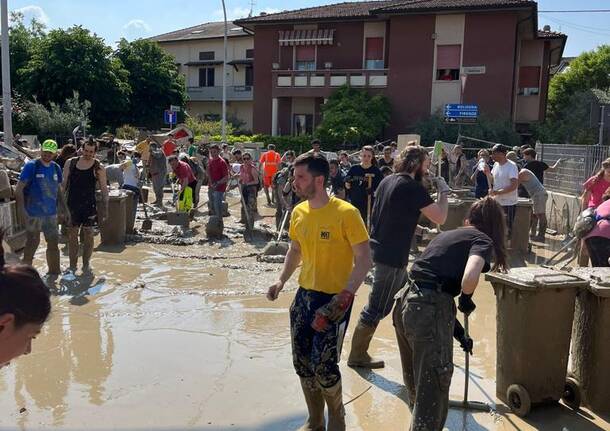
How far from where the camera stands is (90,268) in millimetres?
8336

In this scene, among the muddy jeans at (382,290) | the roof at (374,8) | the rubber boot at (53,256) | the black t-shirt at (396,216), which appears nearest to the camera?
the black t-shirt at (396,216)

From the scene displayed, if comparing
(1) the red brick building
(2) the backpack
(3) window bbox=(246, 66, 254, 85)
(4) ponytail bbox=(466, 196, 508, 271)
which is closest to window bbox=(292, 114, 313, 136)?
(1) the red brick building

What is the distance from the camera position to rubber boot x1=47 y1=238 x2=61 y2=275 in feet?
24.8

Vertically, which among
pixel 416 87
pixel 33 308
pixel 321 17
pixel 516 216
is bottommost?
pixel 516 216

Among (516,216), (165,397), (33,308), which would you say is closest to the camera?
(33,308)

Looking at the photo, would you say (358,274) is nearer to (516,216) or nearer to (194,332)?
(194,332)

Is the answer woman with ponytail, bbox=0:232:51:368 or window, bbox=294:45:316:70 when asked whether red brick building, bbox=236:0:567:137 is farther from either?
woman with ponytail, bbox=0:232:51:368

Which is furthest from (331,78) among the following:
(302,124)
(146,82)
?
(146,82)

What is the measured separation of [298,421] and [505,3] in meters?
26.8

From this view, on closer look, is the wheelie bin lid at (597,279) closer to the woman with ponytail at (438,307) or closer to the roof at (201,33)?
the woman with ponytail at (438,307)

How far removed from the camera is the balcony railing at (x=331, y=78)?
30094 millimetres

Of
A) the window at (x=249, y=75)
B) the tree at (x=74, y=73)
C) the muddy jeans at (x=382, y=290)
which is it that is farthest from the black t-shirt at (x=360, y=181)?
the window at (x=249, y=75)

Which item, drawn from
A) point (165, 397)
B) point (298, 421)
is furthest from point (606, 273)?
point (165, 397)

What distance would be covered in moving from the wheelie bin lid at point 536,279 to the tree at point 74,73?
34.1 metres
